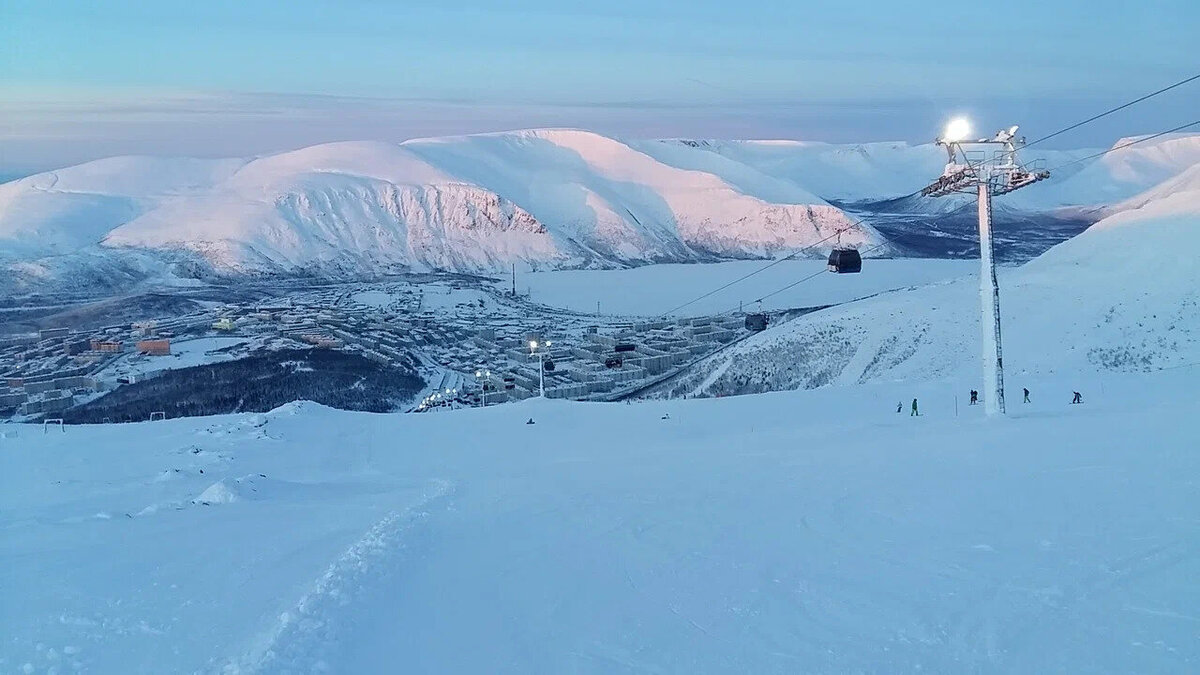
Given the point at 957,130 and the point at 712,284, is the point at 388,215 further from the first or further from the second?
the point at 957,130

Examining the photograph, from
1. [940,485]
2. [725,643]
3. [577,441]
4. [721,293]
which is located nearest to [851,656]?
[725,643]

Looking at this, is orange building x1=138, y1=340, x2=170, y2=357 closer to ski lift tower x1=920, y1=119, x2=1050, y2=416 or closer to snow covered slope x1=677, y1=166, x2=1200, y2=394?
snow covered slope x1=677, y1=166, x2=1200, y2=394

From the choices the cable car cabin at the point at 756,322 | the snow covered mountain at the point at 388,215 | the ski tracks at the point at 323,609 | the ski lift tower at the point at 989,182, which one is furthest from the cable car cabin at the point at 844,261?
the snow covered mountain at the point at 388,215

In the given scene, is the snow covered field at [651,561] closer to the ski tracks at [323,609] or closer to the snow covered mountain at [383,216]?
the ski tracks at [323,609]

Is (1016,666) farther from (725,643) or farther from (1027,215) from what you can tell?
(1027,215)

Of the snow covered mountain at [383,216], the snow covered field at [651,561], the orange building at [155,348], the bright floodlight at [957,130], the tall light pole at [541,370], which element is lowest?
the tall light pole at [541,370]

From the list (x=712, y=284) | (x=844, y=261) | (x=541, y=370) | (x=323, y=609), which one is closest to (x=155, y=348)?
(x=541, y=370)

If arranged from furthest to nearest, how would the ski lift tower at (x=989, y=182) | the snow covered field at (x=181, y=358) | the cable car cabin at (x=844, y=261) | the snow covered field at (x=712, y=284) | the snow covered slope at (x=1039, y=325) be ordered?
the snow covered field at (x=712, y=284) < the snow covered field at (x=181, y=358) < the snow covered slope at (x=1039, y=325) < the cable car cabin at (x=844, y=261) < the ski lift tower at (x=989, y=182)

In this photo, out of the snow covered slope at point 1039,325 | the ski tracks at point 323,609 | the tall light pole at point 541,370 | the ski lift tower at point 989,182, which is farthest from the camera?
the tall light pole at point 541,370
